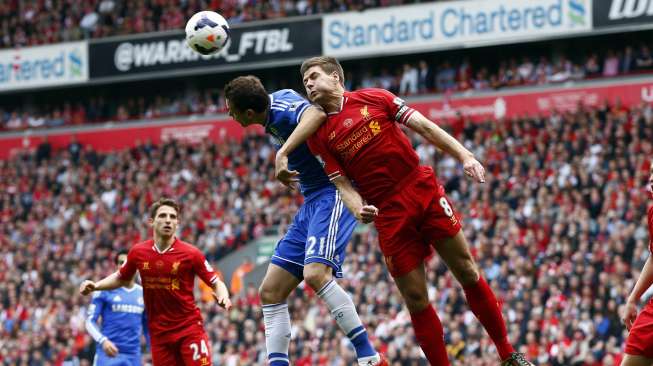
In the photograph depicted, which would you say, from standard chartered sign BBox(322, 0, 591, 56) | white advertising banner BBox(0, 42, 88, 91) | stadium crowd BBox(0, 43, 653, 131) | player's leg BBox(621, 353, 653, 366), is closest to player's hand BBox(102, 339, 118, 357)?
player's leg BBox(621, 353, 653, 366)

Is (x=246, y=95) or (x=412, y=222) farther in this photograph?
(x=246, y=95)

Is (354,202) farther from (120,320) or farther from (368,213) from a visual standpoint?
(120,320)

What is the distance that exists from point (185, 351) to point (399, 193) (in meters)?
3.52

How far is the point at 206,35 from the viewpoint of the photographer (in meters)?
10.5

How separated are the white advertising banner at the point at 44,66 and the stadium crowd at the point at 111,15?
50cm

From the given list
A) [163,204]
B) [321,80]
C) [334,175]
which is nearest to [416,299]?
[334,175]

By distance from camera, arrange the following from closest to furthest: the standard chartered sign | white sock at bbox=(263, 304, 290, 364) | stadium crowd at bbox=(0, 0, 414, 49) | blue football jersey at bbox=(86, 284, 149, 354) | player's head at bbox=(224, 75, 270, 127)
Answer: player's head at bbox=(224, 75, 270, 127) → white sock at bbox=(263, 304, 290, 364) → blue football jersey at bbox=(86, 284, 149, 354) → the standard chartered sign → stadium crowd at bbox=(0, 0, 414, 49)

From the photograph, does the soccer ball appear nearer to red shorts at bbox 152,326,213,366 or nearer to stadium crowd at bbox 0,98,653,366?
red shorts at bbox 152,326,213,366

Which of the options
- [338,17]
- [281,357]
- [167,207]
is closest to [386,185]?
[281,357]

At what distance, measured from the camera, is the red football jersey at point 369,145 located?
28.1ft

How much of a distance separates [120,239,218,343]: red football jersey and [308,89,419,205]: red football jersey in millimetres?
2910

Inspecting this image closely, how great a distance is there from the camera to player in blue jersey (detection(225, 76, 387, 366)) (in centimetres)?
888

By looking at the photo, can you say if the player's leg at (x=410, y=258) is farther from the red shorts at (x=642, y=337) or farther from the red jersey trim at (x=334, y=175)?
the red shorts at (x=642, y=337)

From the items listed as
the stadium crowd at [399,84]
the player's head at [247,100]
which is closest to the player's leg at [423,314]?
the player's head at [247,100]
